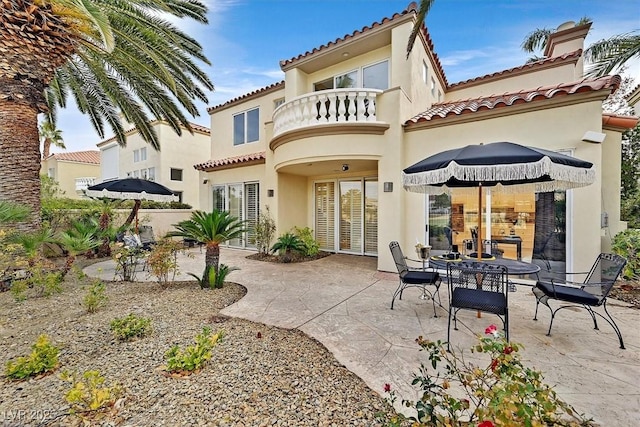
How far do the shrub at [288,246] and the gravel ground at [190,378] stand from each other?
515cm

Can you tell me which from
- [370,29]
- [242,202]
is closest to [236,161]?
[242,202]

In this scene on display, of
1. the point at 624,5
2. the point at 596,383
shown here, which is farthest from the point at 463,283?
the point at 624,5

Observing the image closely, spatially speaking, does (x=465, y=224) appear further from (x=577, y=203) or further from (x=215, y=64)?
(x=215, y=64)

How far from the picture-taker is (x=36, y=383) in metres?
3.23

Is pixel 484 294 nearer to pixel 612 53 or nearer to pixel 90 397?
pixel 90 397

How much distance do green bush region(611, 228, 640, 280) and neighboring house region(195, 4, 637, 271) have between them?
1.24 feet

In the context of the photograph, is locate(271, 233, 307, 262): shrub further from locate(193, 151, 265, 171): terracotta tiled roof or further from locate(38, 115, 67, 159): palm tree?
locate(38, 115, 67, 159): palm tree

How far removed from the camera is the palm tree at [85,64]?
232 inches

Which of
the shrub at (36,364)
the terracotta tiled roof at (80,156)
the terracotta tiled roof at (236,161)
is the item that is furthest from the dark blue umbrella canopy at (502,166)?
the terracotta tiled roof at (80,156)

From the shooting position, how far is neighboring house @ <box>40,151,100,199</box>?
28.6 m

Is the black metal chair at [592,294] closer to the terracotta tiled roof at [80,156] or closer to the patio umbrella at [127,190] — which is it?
the patio umbrella at [127,190]

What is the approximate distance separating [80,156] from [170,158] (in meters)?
17.8

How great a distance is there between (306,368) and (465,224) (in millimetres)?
6621

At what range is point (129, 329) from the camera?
14.1 ft
